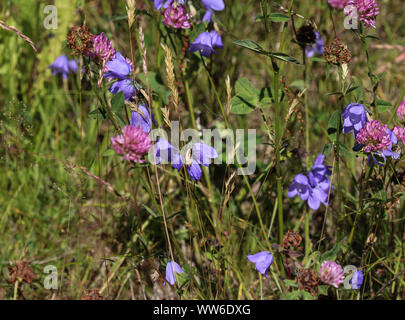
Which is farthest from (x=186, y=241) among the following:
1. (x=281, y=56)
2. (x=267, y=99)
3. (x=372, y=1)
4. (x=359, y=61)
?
(x=359, y=61)

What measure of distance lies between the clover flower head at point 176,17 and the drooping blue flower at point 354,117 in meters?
0.72

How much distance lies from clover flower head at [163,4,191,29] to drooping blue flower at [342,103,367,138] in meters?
0.72

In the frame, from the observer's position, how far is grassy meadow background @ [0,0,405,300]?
1.72 m

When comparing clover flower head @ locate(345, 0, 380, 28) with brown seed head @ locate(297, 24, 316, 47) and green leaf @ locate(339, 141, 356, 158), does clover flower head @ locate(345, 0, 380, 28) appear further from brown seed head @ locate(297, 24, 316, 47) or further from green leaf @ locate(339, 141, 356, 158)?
green leaf @ locate(339, 141, 356, 158)

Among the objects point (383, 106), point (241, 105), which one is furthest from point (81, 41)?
point (383, 106)

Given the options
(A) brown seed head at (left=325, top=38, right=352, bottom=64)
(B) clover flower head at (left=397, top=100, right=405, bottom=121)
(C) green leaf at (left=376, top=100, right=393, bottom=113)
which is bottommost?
(B) clover flower head at (left=397, top=100, right=405, bottom=121)

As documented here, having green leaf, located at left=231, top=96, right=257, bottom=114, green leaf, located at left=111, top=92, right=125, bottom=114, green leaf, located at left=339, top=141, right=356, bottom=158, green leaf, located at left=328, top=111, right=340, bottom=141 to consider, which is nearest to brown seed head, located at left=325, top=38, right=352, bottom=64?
green leaf, located at left=328, top=111, right=340, bottom=141

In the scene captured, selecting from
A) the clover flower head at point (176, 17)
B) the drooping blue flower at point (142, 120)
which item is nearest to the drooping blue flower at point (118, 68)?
the drooping blue flower at point (142, 120)

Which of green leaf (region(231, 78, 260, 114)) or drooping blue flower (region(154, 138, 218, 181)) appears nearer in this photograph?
drooping blue flower (region(154, 138, 218, 181))

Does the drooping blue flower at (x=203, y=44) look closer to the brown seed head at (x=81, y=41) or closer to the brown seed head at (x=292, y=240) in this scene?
the brown seed head at (x=81, y=41)

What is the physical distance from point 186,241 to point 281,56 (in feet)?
→ 3.67

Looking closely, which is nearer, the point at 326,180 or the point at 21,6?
the point at 326,180

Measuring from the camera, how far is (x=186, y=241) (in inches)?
87.4
